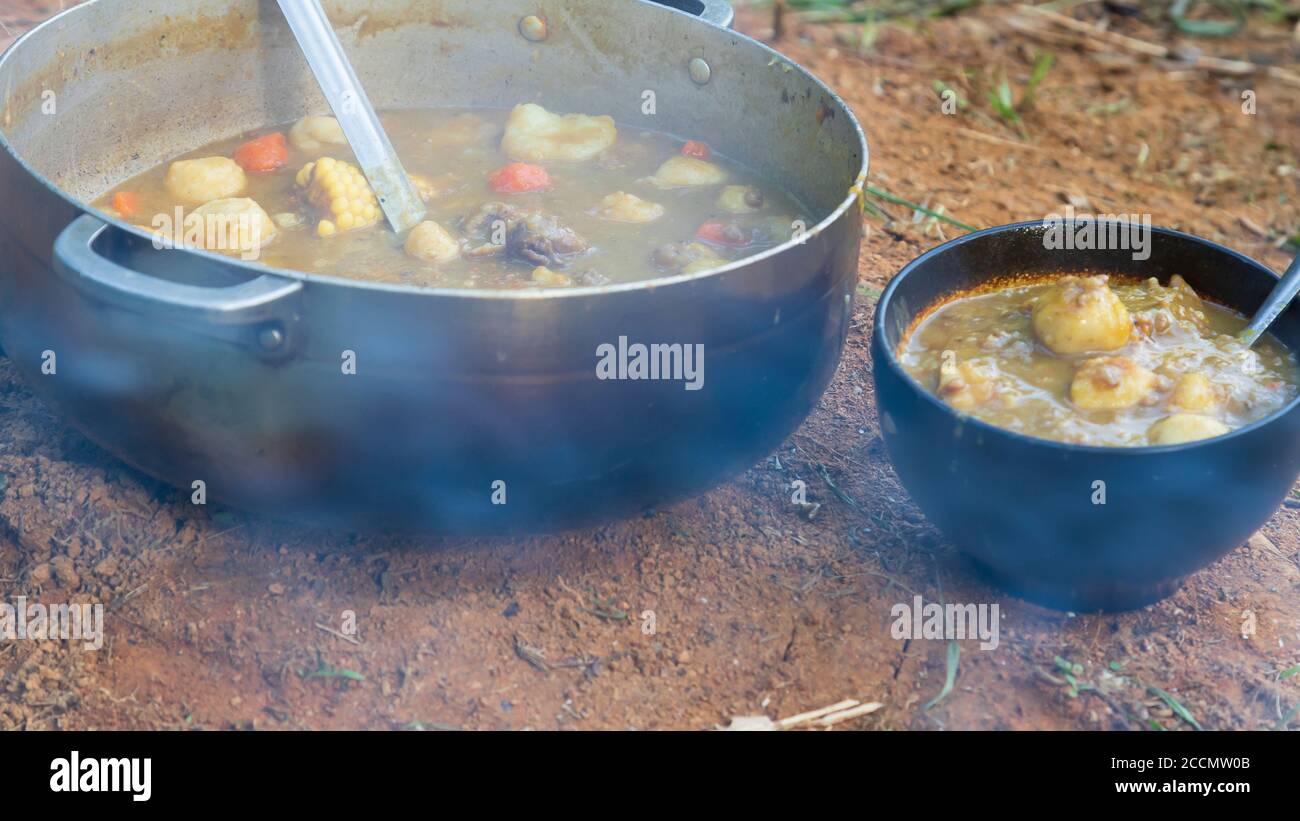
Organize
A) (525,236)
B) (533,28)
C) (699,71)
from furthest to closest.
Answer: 1. (533,28)
2. (699,71)
3. (525,236)

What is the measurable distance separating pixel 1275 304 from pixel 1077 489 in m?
0.73

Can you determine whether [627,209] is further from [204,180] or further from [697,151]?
[204,180]

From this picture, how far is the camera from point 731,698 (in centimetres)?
260

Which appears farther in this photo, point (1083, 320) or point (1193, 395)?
point (1083, 320)

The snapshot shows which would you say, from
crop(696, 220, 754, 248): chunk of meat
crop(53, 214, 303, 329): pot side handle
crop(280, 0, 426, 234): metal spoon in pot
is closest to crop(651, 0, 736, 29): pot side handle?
crop(696, 220, 754, 248): chunk of meat

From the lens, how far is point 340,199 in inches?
122

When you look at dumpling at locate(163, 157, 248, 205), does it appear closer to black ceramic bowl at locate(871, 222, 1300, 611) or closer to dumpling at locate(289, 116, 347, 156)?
dumpling at locate(289, 116, 347, 156)

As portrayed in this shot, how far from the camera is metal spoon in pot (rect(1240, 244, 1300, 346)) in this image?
2.72m

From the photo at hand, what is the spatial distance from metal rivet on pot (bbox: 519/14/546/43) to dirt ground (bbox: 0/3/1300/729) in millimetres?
1362

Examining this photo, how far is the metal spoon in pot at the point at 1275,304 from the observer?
272cm

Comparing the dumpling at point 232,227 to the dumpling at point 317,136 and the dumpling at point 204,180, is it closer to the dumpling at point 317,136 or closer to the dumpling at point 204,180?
the dumpling at point 204,180

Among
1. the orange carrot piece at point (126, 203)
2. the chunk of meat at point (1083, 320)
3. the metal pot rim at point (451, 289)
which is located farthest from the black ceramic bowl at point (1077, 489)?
the orange carrot piece at point (126, 203)

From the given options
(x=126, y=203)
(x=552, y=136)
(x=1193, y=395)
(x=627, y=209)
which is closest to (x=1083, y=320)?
(x=1193, y=395)

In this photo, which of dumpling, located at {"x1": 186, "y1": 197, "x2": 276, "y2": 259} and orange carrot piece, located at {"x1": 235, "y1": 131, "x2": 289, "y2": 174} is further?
orange carrot piece, located at {"x1": 235, "y1": 131, "x2": 289, "y2": 174}
